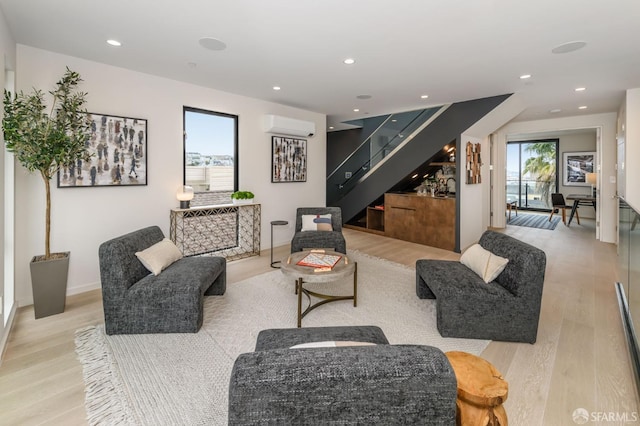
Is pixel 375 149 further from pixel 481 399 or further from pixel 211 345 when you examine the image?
pixel 481 399

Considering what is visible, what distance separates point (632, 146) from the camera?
15.9ft

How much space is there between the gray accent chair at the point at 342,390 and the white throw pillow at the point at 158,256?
234 centimetres

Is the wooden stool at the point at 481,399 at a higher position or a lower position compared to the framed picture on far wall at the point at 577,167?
lower

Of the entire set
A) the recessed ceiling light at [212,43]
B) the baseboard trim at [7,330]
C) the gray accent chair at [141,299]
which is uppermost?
the recessed ceiling light at [212,43]

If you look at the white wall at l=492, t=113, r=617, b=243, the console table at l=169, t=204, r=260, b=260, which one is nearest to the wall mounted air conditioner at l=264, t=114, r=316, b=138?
the console table at l=169, t=204, r=260, b=260

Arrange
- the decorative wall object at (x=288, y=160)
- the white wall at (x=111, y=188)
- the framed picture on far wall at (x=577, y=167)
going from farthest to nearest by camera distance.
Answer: the framed picture on far wall at (x=577, y=167)
the decorative wall object at (x=288, y=160)
the white wall at (x=111, y=188)

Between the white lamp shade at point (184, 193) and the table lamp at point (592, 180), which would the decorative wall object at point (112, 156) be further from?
the table lamp at point (592, 180)

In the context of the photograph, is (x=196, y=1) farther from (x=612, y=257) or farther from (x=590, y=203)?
(x=590, y=203)

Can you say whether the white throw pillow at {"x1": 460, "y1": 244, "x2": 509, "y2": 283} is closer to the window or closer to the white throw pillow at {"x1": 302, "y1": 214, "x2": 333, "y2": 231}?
the white throw pillow at {"x1": 302, "y1": 214, "x2": 333, "y2": 231}

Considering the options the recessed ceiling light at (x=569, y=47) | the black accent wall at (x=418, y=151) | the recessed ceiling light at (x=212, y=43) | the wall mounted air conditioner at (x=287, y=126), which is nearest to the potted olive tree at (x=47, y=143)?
the recessed ceiling light at (x=212, y=43)

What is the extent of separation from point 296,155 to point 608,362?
5099 millimetres

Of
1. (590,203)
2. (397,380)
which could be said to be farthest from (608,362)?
(590,203)

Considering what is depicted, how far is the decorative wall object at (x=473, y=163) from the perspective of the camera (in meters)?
5.77

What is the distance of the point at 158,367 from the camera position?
7.36 ft
